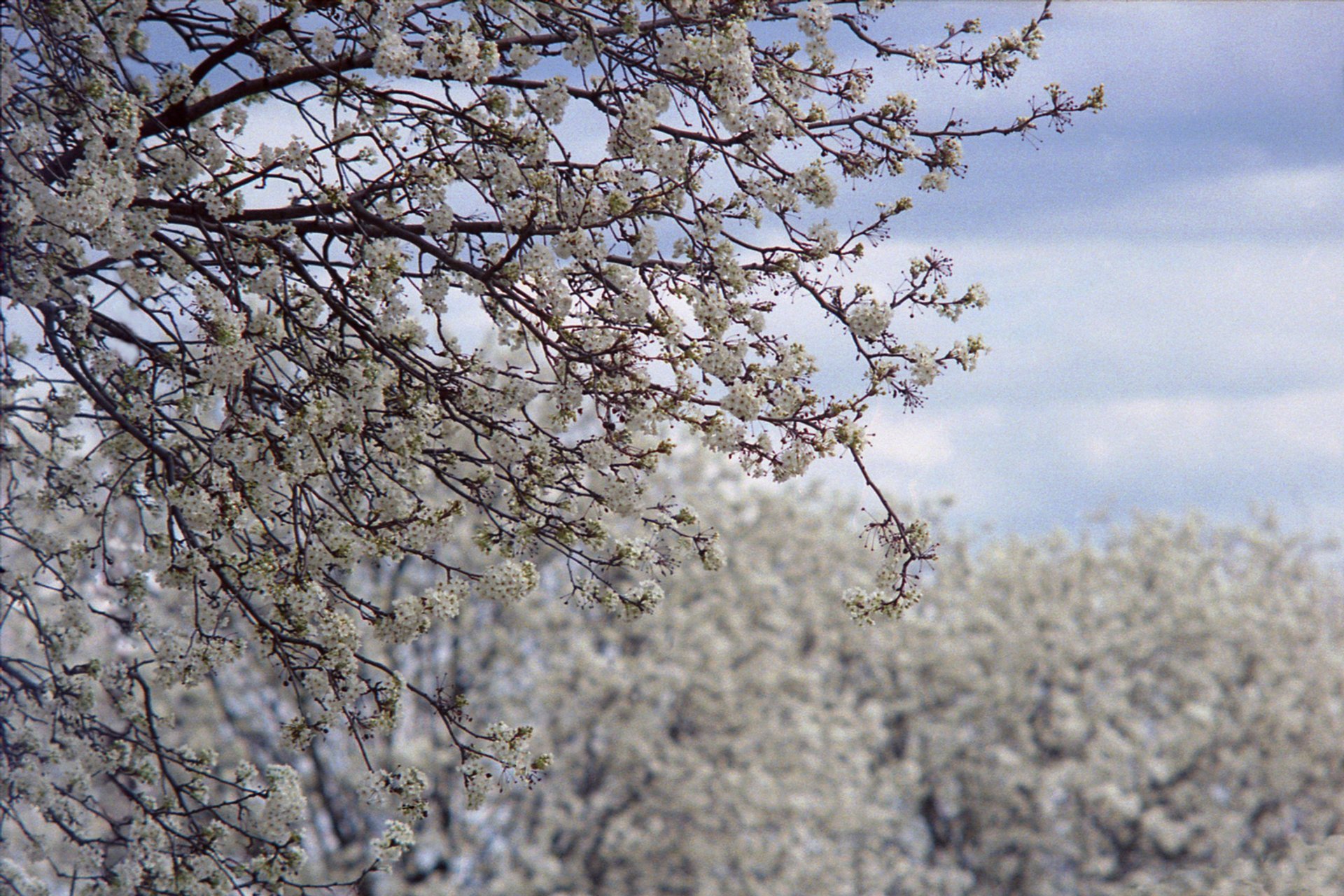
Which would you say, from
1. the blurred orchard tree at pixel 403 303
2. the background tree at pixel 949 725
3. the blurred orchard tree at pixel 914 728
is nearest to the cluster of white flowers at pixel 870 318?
the blurred orchard tree at pixel 403 303

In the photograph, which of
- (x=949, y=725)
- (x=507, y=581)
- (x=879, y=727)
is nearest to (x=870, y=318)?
(x=507, y=581)

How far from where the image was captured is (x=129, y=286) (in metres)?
4.83

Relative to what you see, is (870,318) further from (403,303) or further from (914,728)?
(914,728)

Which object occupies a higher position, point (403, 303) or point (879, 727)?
point (879, 727)

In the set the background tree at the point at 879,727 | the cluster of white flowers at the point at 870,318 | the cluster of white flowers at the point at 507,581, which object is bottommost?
the cluster of white flowers at the point at 507,581

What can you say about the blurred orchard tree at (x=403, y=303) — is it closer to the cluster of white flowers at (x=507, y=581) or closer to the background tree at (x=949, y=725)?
the cluster of white flowers at (x=507, y=581)

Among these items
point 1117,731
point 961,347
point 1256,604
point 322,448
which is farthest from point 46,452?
point 1256,604

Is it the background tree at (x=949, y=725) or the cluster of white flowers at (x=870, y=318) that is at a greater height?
the background tree at (x=949, y=725)

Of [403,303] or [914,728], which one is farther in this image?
[914,728]

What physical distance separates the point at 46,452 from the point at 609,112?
3.22 metres

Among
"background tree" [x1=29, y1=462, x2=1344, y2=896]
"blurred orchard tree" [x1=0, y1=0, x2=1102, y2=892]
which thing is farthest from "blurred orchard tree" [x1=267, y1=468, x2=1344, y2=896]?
"blurred orchard tree" [x1=0, y1=0, x2=1102, y2=892]

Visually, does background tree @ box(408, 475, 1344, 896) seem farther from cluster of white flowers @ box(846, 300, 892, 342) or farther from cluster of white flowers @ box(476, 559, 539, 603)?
cluster of white flowers @ box(846, 300, 892, 342)

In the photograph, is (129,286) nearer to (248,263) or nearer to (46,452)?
(248,263)

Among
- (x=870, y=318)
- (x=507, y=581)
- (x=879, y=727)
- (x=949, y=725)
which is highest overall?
(x=949, y=725)
